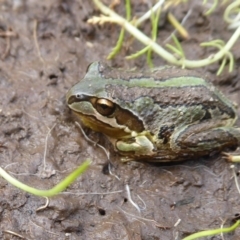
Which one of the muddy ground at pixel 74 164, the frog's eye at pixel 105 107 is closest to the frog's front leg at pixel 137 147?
the muddy ground at pixel 74 164

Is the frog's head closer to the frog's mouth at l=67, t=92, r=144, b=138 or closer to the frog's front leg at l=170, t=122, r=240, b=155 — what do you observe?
the frog's mouth at l=67, t=92, r=144, b=138

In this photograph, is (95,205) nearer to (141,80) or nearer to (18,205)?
(18,205)

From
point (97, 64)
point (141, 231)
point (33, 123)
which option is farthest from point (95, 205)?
point (97, 64)

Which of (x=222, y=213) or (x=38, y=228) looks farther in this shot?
(x=222, y=213)

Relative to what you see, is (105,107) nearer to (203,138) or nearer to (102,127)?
(102,127)

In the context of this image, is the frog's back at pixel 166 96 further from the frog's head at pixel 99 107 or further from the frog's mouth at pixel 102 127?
the frog's mouth at pixel 102 127

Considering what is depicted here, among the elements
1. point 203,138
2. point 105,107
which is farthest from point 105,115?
point 203,138
